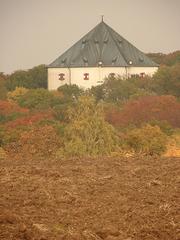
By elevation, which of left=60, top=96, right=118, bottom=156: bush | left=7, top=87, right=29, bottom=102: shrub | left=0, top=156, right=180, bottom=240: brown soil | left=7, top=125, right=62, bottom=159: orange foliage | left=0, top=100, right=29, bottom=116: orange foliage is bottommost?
left=0, top=100, right=29, bottom=116: orange foliage

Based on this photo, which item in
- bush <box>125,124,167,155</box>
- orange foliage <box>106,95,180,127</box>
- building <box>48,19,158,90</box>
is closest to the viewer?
bush <box>125,124,167,155</box>

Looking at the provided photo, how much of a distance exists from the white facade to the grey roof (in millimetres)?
684

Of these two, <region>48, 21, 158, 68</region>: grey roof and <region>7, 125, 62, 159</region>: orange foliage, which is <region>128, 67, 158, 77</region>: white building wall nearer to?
<region>48, 21, 158, 68</region>: grey roof

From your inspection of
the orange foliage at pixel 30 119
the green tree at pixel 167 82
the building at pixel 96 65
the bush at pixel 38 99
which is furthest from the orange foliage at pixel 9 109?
the building at pixel 96 65

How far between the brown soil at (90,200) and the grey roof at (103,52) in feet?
321

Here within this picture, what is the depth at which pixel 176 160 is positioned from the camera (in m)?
14.4

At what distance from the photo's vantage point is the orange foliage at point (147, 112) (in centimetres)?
7244

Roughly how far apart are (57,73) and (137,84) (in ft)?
48.7

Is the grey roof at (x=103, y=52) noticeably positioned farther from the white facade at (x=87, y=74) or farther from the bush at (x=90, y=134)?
the bush at (x=90, y=134)

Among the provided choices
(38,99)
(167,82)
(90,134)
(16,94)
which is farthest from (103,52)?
(90,134)

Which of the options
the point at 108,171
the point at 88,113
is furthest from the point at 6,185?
the point at 88,113

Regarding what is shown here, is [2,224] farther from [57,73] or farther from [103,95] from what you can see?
[57,73]

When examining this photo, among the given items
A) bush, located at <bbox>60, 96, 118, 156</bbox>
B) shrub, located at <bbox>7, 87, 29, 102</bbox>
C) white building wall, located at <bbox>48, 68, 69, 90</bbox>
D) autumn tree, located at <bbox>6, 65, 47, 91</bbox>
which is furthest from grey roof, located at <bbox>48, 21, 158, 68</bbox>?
bush, located at <bbox>60, 96, 118, 156</bbox>

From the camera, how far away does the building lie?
110062 millimetres
